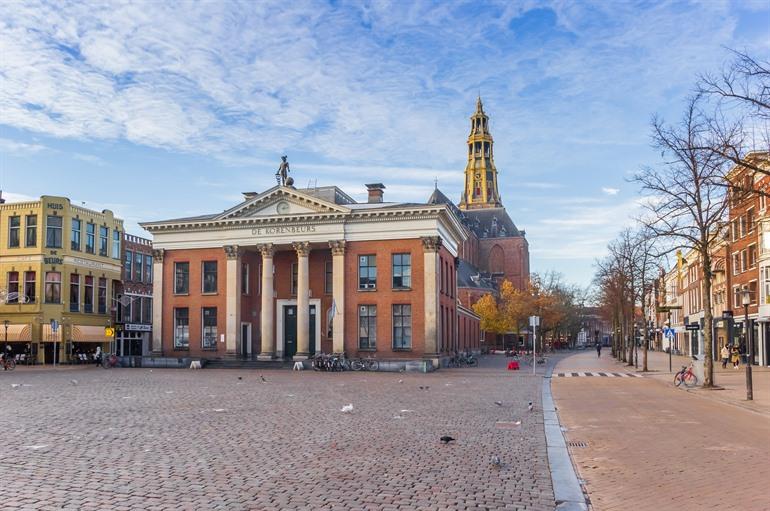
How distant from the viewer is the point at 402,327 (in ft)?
159

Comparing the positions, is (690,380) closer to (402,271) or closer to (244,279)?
(402,271)

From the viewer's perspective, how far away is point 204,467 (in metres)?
11.1

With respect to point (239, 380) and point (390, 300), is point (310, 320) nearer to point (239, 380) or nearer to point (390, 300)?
point (390, 300)

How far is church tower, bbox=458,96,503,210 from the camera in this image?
456 ft

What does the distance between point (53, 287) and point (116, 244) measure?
28.7 ft

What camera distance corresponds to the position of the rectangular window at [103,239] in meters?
61.3

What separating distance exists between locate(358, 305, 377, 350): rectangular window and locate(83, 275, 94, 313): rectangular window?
24628 mm

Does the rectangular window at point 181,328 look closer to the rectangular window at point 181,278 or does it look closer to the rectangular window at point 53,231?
the rectangular window at point 181,278

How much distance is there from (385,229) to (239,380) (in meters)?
17.4

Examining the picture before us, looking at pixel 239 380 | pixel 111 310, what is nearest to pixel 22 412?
pixel 239 380

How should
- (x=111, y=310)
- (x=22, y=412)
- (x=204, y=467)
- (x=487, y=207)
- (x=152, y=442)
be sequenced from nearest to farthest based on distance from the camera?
(x=204, y=467)
(x=152, y=442)
(x=22, y=412)
(x=111, y=310)
(x=487, y=207)

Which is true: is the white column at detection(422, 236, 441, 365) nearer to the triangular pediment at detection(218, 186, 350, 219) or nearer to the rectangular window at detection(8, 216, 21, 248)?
the triangular pediment at detection(218, 186, 350, 219)

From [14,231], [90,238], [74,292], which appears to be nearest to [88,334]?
[74,292]

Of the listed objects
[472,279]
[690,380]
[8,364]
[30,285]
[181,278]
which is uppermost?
[472,279]
